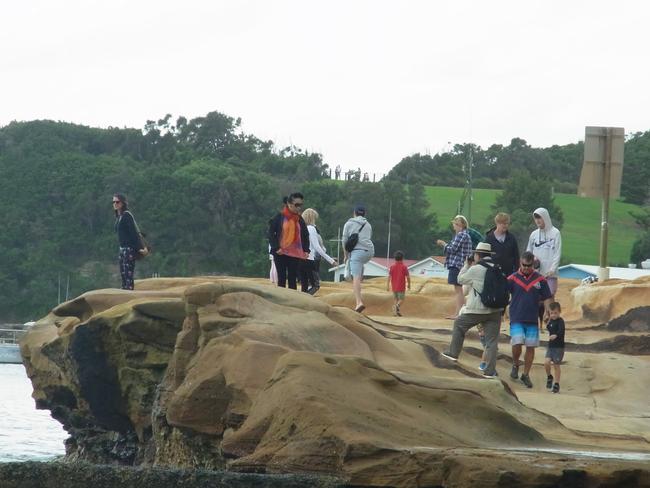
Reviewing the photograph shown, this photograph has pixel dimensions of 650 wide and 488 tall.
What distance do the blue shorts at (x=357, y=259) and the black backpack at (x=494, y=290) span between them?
14.1 ft

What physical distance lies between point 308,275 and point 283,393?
7018 millimetres

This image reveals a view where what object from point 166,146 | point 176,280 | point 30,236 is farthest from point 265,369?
point 166,146

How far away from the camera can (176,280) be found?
1898 cm

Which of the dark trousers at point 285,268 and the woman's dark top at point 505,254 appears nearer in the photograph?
the woman's dark top at point 505,254

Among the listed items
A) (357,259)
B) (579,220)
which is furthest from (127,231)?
(579,220)

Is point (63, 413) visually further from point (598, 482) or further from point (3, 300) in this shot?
point (3, 300)

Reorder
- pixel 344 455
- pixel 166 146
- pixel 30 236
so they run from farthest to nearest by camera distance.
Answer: pixel 166 146 → pixel 30 236 → pixel 344 455

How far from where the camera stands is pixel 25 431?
30.3 meters

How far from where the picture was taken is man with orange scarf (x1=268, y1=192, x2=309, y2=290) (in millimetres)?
16375

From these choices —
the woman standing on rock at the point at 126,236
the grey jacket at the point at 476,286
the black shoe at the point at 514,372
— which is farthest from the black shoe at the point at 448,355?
the woman standing on rock at the point at 126,236

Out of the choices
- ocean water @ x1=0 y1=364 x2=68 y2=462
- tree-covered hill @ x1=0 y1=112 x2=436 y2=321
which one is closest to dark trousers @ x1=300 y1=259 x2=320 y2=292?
ocean water @ x1=0 y1=364 x2=68 y2=462

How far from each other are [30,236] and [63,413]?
6678 cm

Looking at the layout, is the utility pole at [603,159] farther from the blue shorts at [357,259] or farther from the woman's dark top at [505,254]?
the woman's dark top at [505,254]

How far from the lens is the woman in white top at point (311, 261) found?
56.7ft
